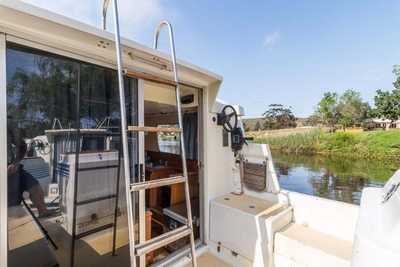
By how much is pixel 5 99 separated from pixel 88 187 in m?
0.75

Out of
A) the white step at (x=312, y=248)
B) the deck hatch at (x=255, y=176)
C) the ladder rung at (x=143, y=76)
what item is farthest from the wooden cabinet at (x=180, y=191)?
the ladder rung at (x=143, y=76)

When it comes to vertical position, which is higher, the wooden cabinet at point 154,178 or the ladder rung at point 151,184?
the ladder rung at point 151,184

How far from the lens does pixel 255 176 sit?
8.39 feet

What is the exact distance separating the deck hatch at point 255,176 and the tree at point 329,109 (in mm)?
26501

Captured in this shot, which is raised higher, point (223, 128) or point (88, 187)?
point (223, 128)

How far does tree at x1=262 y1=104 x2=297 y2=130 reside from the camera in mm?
27344

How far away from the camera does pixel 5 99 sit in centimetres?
100

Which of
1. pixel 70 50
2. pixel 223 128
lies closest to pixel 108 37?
pixel 70 50

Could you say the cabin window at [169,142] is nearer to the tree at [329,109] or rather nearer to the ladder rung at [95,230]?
the ladder rung at [95,230]

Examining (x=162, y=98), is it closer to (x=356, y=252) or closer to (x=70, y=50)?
(x=70, y=50)

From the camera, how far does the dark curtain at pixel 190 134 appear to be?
11.9ft

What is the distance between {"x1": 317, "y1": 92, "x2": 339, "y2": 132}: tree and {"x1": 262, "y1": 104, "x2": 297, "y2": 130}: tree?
4.16 meters

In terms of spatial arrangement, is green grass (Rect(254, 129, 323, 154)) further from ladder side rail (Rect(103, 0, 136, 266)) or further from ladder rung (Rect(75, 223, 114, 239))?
ladder side rail (Rect(103, 0, 136, 266))

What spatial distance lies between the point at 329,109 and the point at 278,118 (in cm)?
684
